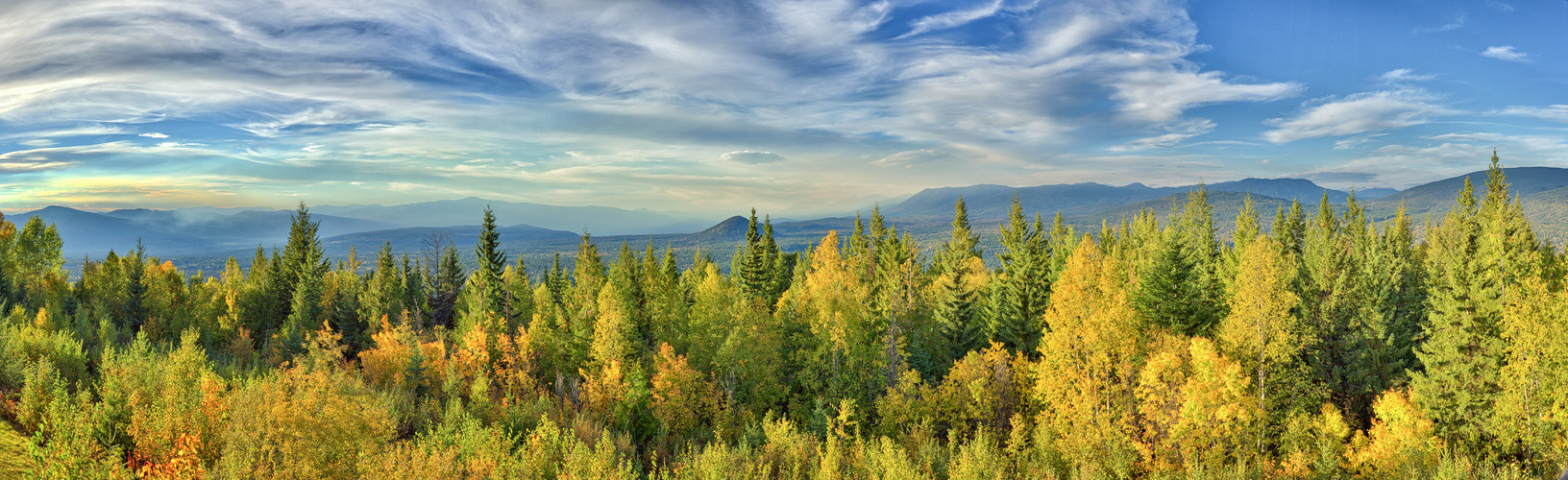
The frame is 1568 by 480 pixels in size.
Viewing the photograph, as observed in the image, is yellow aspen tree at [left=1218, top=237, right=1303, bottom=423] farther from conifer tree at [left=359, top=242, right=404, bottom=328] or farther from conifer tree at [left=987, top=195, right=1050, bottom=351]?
conifer tree at [left=359, top=242, right=404, bottom=328]

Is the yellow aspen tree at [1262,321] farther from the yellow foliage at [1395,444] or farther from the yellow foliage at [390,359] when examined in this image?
the yellow foliage at [390,359]

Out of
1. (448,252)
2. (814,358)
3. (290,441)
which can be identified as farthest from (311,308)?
(290,441)

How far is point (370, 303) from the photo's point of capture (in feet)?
185

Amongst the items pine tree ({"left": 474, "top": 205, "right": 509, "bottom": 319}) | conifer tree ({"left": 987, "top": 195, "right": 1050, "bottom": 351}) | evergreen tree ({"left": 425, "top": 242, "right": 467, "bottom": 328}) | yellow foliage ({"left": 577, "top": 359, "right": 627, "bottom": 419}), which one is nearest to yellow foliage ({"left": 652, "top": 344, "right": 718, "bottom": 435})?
yellow foliage ({"left": 577, "top": 359, "right": 627, "bottom": 419})

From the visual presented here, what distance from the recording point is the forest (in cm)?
2050

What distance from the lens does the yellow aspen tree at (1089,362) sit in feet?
109

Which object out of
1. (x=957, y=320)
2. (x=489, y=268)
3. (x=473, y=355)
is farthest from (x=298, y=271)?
(x=957, y=320)

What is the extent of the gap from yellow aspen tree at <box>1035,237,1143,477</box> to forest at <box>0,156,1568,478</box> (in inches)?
5.5

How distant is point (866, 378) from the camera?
4416 cm

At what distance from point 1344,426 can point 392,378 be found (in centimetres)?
5380

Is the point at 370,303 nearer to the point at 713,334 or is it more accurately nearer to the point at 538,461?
the point at 713,334

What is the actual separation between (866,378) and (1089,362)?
48.5ft

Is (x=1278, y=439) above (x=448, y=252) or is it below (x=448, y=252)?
below

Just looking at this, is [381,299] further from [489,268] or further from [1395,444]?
[1395,444]
